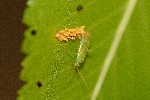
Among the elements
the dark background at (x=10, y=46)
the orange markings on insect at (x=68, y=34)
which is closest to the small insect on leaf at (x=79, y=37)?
the orange markings on insect at (x=68, y=34)

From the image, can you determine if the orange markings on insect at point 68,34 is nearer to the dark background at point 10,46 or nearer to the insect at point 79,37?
the insect at point 79,37

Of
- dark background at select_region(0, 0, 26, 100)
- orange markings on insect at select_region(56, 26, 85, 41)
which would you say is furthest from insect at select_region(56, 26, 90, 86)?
dark background at select_region(0, 0, 26, 100)

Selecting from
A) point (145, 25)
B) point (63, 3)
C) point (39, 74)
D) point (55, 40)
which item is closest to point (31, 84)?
point (39, 74)

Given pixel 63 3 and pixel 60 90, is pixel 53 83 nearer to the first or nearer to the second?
pixel 60 90

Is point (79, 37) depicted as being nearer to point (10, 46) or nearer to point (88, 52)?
point (88, 52)

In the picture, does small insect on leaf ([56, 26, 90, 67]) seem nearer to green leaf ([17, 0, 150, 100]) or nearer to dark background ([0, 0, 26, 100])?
green leaf ([17, 0, 150, 100])
